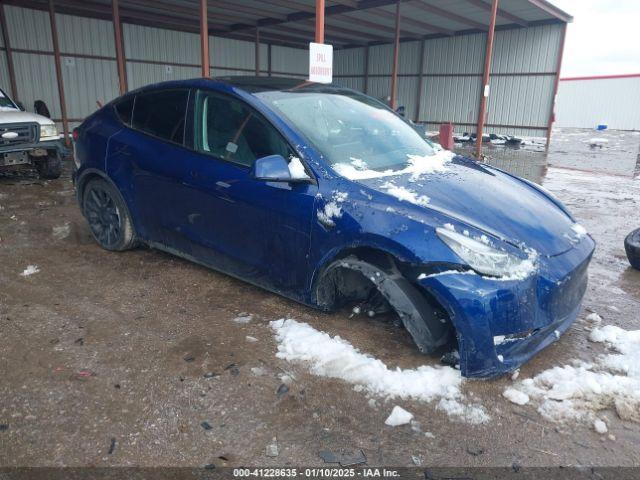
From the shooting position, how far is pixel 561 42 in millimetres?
16812

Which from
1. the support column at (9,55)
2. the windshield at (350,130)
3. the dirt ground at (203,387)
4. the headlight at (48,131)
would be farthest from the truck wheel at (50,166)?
the support column at (9,55)

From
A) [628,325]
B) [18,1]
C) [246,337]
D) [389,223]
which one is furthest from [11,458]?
[18,1]

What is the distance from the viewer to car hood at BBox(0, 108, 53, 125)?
766cm

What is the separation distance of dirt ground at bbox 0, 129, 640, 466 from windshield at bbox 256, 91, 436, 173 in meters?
1.09

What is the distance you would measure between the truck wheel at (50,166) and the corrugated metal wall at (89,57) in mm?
8360

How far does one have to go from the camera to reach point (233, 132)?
11.3 ft

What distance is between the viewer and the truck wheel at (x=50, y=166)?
8.47 m

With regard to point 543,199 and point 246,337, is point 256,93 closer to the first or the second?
point 246,337

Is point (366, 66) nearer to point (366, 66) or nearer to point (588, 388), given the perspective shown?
point (366, 66)

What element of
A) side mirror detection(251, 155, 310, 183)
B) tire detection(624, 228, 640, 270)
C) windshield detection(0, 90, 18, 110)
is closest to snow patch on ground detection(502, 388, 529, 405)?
side mirror detection(251, 155, 310, 183)

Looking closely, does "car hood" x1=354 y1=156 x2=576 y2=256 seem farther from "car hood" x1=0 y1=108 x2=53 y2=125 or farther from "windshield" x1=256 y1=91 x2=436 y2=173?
"car hood" x1=0 y1=108 x2=53 y2=125

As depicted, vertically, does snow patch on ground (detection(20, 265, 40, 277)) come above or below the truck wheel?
below

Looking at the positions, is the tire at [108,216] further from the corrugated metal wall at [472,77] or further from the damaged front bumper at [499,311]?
the corrugated metal wall at [472,77]

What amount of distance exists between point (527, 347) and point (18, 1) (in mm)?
16740
